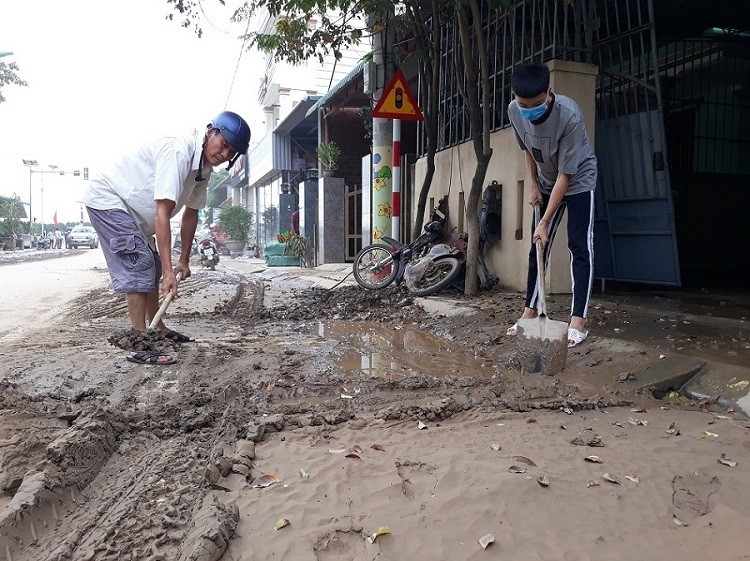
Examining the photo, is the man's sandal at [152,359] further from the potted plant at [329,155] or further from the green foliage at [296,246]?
the green foliage at [296,246]

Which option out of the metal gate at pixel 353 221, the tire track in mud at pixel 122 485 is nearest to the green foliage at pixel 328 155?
the metal gate at pixel 353 221

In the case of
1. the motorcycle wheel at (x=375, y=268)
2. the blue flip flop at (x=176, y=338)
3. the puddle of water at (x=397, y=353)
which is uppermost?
the motorcycle wheel at (x=375, y=268)

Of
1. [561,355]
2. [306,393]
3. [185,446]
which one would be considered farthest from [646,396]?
[185,446]

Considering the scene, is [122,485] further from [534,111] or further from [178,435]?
[534,111]

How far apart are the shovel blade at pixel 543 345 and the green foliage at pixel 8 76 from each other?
31.9m

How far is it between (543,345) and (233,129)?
7.41 ft

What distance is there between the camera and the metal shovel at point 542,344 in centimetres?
328

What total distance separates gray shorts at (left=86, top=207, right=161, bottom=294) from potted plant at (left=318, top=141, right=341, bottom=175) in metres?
10.0

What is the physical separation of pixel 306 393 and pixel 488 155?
3527 millimetres

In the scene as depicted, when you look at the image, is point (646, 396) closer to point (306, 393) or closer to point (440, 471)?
point (440, 471)

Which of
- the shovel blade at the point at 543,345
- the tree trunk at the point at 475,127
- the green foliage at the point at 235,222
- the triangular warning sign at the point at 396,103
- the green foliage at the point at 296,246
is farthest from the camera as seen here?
the green foliage at the point at 235,222

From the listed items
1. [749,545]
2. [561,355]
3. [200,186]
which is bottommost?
[749,545]

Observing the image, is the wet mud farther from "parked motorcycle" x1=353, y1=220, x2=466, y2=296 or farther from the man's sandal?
"parked motorcycle" x1=353, y1=220, x2=466, y2=296

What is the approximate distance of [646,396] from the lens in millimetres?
2973
